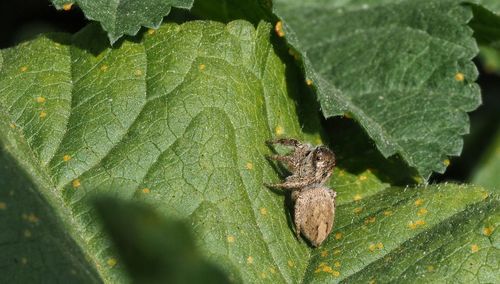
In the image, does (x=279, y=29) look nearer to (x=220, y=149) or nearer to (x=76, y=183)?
(x=220, y=149)

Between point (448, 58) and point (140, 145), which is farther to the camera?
point (448, 58)

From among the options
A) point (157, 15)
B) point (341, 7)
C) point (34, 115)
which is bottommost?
point (341, 7)

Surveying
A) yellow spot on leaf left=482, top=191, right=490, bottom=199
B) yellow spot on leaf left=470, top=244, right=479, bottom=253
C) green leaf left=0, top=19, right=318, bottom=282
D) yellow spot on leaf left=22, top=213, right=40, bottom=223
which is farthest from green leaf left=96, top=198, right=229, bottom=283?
yellow spot on leaf left=482, top=191, right=490, bottom=199

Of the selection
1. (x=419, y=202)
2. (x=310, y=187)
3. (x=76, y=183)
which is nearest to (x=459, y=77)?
(x=419, y=202)

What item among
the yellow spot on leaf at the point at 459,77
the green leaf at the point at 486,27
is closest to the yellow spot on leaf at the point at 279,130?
the yellow spot on leaf at the point at 459,77

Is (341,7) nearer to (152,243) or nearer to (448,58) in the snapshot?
(448,58)

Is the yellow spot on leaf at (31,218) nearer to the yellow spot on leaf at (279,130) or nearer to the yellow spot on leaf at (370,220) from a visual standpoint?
the yellow spot on leaf at (279,130)

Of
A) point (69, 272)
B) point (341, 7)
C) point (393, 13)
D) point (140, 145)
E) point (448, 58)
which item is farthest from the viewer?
point (341, 7)

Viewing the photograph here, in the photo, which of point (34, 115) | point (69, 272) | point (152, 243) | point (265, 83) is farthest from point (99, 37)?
point (152, 243)
